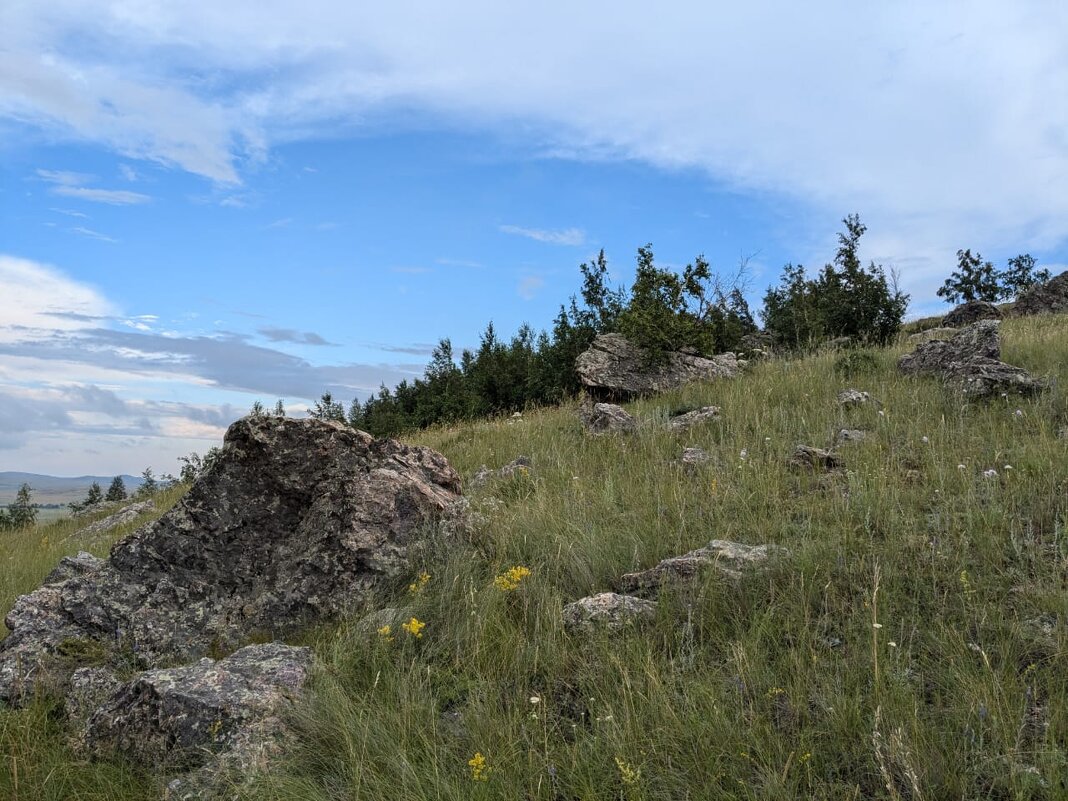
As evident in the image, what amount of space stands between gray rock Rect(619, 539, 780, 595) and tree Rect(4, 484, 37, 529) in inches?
916

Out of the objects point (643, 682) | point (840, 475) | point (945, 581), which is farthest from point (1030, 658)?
point (840, 475)

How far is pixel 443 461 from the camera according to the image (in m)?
6.71

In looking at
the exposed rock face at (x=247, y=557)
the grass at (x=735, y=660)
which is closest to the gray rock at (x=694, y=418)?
the grass at (x=735, y=660)

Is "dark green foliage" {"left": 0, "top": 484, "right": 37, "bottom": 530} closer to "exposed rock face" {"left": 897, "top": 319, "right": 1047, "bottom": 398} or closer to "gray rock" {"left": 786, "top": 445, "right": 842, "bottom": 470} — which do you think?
"gray rock" {"left": 786, "top": 445, "right": 842, "bottom": 470}

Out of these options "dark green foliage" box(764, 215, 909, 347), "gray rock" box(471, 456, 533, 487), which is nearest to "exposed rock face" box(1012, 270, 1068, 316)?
"dark green foliage" box(764, 215, 909, 347)

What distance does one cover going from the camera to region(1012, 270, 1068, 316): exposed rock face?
82.3ft

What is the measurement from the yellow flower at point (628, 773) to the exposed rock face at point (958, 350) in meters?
8.67

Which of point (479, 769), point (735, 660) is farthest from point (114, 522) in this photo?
point (735, 660)

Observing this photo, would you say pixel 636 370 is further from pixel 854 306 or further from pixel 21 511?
pixel 21 511

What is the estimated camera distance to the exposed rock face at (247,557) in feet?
15.8

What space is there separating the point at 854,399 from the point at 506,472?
15.0 ft

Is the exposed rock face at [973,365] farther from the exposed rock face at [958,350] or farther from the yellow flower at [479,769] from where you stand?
the yellow flower at [479,769]

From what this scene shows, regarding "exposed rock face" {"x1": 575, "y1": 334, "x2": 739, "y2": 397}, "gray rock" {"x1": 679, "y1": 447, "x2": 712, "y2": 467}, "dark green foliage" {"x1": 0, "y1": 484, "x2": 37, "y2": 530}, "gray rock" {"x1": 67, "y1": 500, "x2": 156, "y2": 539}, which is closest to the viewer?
"gray rock" {"x1": 679, "y1": 447, "x2": 712, "y2": 467}

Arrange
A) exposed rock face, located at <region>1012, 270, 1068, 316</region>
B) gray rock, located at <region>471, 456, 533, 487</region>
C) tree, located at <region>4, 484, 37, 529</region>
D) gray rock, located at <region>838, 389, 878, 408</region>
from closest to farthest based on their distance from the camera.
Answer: gray rock, located at <region>471, 456, 533, 487</region> < gray rock, located at <region>838, 389, 878, 408</region> < tree, located at <region>4, 484, 37, 529</region> < exposed rock face, located at <region>1012, 270, 1068, 316</region>
